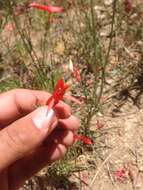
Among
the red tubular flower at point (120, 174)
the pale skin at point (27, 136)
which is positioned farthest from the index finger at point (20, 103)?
the red tubular flower at point (120, 174)

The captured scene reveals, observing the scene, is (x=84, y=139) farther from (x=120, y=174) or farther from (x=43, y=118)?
(x=43, y=118)

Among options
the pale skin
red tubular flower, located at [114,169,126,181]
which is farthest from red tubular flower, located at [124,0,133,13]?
the pale skin

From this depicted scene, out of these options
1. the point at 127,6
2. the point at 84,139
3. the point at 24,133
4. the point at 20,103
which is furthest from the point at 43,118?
the point at 127,6

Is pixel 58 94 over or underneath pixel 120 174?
over

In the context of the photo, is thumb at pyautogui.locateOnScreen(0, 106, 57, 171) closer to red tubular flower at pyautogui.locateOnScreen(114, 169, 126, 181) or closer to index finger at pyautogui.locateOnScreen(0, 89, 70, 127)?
index finger at pyautogui.locateOnScreen(0, 89, 70, 127)

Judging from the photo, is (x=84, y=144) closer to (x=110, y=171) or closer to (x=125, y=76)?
(x=110, y=171)

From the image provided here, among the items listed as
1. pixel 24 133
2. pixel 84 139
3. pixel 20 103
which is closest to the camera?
pixel 24 133

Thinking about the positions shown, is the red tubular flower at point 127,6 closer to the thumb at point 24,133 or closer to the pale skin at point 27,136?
the pale skin at point 27,136
